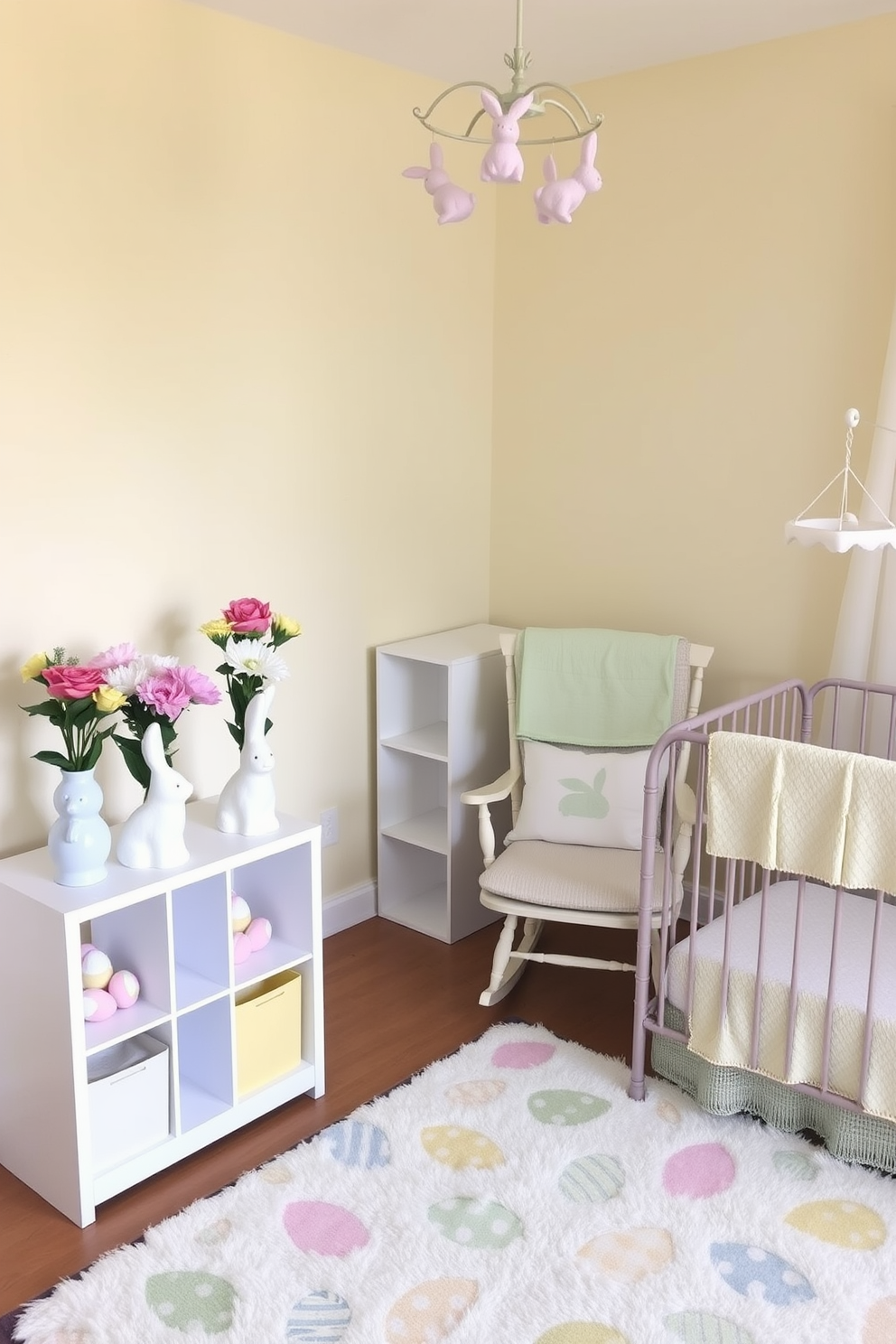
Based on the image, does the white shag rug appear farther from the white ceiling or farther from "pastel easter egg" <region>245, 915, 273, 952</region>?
the white ceiling

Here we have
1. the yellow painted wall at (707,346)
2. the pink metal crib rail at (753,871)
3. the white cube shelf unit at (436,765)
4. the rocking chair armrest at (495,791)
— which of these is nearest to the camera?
the pink metal crib rail at (753,871)

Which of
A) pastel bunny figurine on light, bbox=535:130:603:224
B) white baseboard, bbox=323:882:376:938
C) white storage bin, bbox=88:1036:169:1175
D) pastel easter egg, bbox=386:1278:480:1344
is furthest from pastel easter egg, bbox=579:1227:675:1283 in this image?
pastel bunny figurine on light, bbox=535:130:603:224

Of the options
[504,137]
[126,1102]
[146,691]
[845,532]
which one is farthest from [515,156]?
[126,1102]

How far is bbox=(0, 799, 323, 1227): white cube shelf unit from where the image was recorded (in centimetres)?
204

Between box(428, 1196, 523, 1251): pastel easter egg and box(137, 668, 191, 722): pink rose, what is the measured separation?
3.45 ft

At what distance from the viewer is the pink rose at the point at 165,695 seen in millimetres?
2188

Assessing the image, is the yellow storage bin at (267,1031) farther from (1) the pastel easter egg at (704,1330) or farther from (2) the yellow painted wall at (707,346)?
(2) the yellow painted wall at (707,346)

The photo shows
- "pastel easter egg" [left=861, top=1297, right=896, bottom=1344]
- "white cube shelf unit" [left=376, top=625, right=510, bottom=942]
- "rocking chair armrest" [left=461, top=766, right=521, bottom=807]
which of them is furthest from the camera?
"white cube shelf unit" [left=376, top=625, right=510, bottom=942]

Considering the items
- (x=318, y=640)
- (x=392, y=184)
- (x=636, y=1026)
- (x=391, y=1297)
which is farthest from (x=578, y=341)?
(x=391, y=1297)

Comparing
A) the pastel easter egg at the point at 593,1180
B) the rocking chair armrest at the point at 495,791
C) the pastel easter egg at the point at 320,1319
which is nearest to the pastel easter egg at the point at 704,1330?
the pastel easter egg at the point at 593,1180

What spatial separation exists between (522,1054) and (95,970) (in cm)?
98

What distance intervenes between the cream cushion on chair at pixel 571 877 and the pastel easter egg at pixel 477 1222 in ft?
2.37

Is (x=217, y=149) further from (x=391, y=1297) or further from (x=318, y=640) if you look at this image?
(x=391, y=1297)

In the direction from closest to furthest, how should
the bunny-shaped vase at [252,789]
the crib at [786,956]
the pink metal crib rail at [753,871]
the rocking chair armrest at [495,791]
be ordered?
1. the crib at [786,956]
2. the pink metal crib rail at [753,871]
3. the bunny-shaped vase at [252,789]
4. the rocking chair armrest at [495,791]
